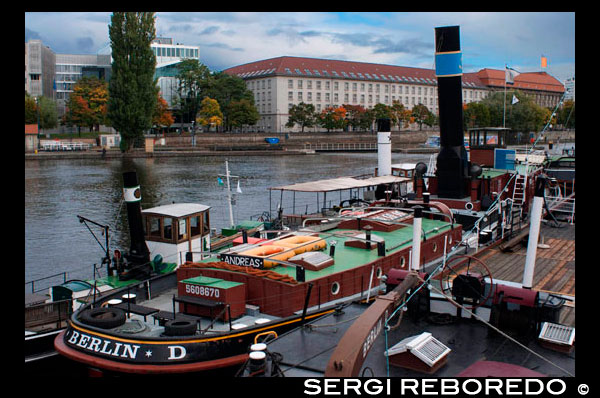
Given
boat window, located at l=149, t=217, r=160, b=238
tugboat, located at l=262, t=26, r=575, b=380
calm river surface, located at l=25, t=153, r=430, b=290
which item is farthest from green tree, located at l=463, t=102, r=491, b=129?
tugboat, located at l=262, t=26, r=575, b=380

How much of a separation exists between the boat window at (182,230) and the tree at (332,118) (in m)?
112

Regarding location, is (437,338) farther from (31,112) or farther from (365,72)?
(365,72)

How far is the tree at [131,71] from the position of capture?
3305 inches

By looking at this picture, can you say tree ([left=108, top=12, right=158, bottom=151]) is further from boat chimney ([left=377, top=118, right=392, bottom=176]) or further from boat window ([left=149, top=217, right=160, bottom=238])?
boat window ([left=149, top=217, right=160, bottom=238])

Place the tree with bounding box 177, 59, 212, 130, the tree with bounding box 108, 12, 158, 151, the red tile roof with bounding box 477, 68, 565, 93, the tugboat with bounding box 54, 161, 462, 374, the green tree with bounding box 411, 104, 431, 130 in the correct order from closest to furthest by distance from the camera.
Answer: the tugboat with bounding box 54, 161, 462, 374 < the tree with bounding box 108, 12, 158, 151 < the tree with bounding box 177, 59, 212, 130 < the red tile roof with bounding box 477, 68, 565, 93 < the green tree with bounding box 411, 104, 431, 130

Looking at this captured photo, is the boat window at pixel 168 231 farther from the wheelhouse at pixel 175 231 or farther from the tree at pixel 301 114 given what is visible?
the tree at pixel 301 114

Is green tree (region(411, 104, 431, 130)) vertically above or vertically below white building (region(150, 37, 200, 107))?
below

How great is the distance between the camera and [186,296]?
14102 millimetres

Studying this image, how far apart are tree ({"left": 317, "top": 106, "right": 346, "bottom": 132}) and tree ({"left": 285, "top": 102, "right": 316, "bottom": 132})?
238 centimetres

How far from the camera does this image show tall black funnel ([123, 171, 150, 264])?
18.4 metres

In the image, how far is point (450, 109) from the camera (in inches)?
945

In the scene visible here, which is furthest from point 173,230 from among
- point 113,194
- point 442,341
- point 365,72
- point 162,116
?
point 365,72
